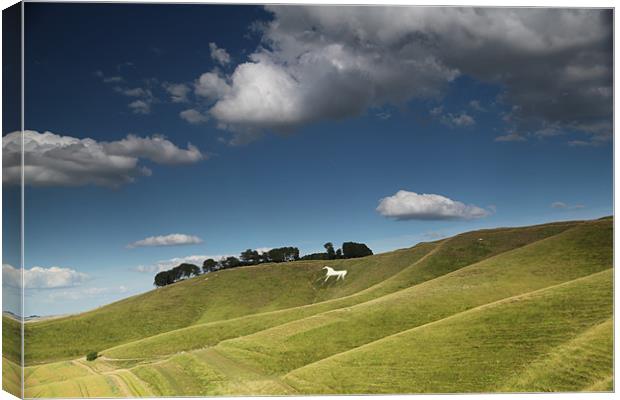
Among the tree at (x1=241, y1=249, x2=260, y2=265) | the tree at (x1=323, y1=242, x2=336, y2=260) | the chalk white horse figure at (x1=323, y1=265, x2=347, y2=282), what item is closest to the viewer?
the tree at (x1=323, y1=242, x2=336, y2=260)

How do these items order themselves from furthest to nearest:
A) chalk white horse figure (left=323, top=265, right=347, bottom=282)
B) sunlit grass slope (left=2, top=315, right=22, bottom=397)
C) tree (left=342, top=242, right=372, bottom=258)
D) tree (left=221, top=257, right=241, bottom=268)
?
chalk white horse figure (left=323, top=265, right=347, bottom=282) → tree (left=221, top=257, right=241, bottom=268) → tree (left=342, top=242, right=372, bottom=258) → sunlit grass slope (left=2, top=315, right=22, bottom=397)

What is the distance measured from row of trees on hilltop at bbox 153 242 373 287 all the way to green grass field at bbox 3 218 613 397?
0.93 m

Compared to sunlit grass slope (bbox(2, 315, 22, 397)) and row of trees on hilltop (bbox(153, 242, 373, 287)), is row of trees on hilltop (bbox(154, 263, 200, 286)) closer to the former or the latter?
row of trees on hilltop (bbox(153, 242, 373, 287))

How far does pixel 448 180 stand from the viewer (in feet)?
86.3

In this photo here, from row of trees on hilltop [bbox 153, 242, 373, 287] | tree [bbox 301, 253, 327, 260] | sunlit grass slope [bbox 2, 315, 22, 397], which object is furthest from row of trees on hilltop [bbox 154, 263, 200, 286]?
sunlit grass slope [bbox 2, 315, 22, 397]

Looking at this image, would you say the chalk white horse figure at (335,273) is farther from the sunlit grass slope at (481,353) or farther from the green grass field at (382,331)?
the sunlit grass slope at (481,353)

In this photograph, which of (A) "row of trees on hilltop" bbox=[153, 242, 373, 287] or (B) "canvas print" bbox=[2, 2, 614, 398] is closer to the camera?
(B) "canvas print" bbox=[2, 2, 614, 398]

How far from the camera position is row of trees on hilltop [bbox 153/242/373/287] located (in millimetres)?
30719

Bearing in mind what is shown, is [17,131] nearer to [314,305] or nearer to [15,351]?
[15,351]

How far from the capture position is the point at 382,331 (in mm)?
24281

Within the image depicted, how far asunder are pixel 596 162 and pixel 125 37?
19903 millimetres

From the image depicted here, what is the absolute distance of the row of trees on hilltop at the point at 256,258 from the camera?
30719 mm

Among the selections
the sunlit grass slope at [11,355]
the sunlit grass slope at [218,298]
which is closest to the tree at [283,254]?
the sunlit grass slope at [218,298]

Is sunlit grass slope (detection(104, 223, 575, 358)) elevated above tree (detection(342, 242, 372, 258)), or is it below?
below
